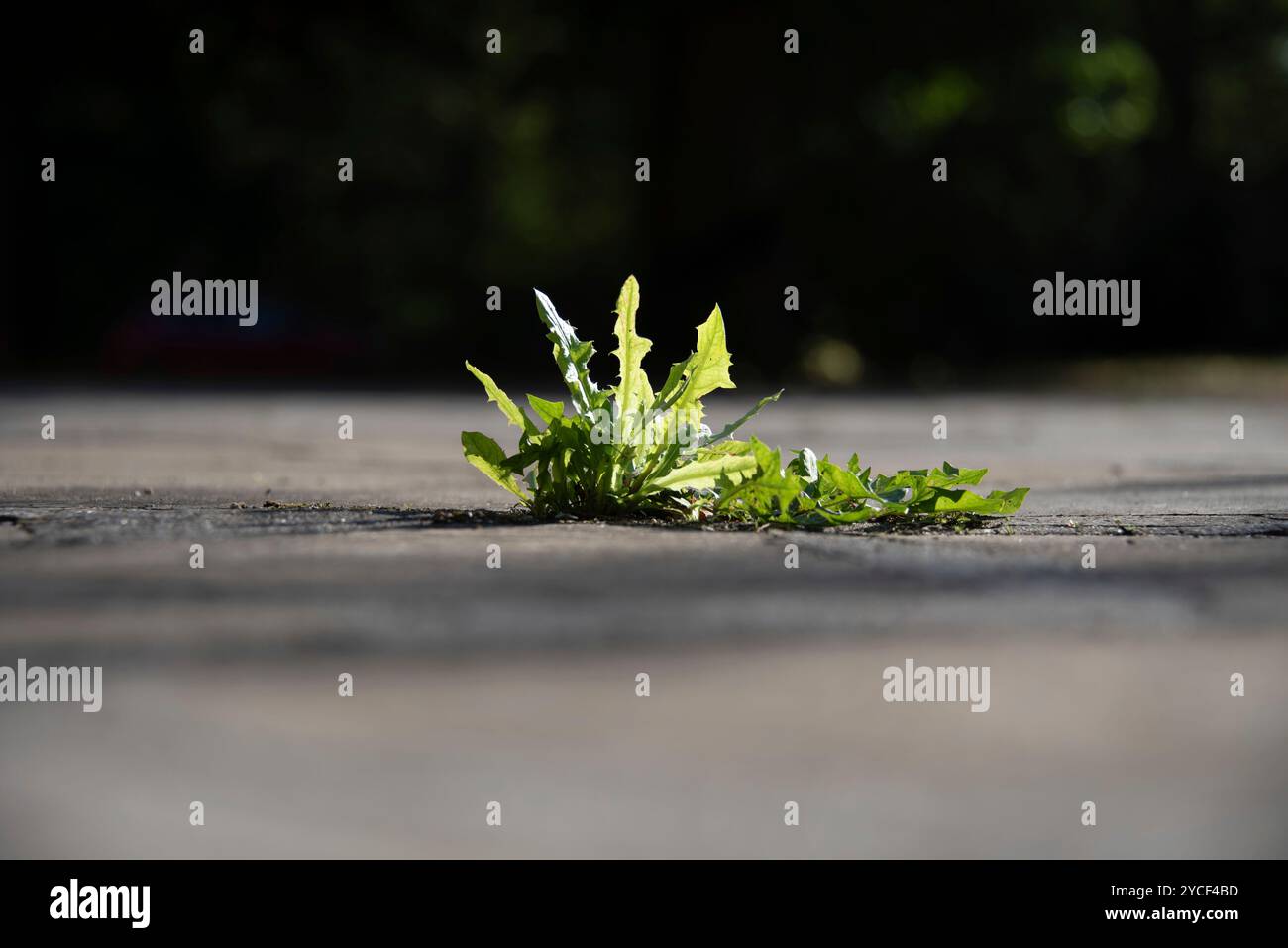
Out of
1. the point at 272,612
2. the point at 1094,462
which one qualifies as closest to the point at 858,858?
the point at 272,612

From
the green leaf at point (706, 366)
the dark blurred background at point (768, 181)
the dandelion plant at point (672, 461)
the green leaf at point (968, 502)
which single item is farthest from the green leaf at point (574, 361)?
the dark blurred background at point (768, 181)

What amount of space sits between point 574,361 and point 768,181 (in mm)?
17981

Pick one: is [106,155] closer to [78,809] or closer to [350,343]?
[350,343]

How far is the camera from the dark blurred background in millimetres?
19406

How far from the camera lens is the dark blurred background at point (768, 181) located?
63.7ft

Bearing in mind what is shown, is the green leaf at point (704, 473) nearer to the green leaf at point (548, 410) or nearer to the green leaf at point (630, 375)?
the green leaf at point (630, 375)

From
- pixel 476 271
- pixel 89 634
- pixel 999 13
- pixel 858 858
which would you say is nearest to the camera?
pixel 858 858

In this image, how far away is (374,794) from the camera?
6.04ft

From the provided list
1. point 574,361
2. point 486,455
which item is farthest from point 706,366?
point 486,455

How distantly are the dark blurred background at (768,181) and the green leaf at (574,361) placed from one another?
1341 centimetres

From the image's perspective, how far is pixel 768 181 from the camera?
2141 cm

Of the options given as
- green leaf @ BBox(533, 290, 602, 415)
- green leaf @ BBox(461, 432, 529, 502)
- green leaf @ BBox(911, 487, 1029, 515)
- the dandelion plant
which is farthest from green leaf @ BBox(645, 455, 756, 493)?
green leaf @ BBox(911, 487, 1029, 515)

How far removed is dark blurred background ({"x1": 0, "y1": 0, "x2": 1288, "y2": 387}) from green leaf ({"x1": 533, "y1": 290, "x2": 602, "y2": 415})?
13.4 m

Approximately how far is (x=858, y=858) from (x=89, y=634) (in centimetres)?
139
